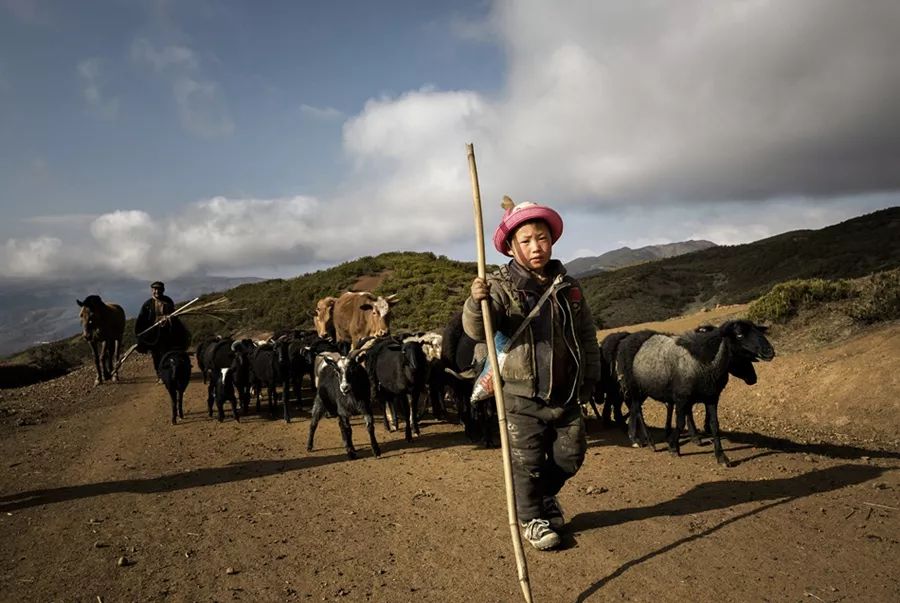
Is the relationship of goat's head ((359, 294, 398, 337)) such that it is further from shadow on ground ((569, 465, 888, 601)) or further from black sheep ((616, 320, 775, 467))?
shadow on ground ((569, 465, 888, 601))

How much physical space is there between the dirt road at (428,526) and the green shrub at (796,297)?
801cm

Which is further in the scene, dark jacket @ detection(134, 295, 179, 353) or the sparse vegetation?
the sparse vegetation

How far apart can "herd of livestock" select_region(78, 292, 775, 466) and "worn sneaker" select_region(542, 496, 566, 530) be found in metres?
1.21

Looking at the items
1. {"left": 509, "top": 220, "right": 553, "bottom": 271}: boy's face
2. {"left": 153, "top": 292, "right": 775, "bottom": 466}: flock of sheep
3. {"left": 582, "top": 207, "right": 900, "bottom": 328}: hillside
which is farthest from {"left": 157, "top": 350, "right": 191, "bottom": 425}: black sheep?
{"left": 582, "top": 207, "right": 900, "bottom": 328}: hillside

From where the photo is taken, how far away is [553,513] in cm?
471

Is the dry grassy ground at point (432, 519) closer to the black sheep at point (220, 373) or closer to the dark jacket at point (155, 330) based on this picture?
the black sheep at point (220, 373)

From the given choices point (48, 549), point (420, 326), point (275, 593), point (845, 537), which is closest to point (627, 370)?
point (845, 537)

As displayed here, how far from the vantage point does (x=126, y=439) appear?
31.8ft

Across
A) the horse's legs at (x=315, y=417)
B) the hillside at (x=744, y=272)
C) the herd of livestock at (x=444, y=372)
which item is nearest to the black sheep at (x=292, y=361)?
the herd of livestock at (x=444, y=372)

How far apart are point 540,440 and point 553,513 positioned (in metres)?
0.92

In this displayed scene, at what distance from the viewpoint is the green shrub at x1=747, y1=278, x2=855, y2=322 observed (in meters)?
15.1

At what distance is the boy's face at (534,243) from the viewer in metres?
4.16

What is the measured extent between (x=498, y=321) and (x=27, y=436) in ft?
36.2

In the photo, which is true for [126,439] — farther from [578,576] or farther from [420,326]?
[420,326]
